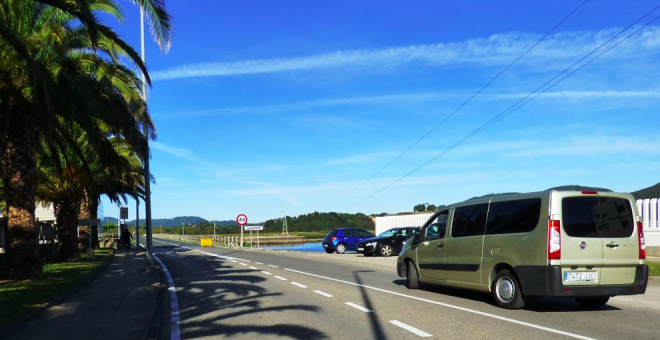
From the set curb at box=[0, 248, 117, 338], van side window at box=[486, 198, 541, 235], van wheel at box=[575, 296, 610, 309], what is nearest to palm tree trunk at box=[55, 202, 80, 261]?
curb at box=[0, 248, 117, 338]

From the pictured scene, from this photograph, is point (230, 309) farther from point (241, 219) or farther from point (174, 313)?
point (241, 219)

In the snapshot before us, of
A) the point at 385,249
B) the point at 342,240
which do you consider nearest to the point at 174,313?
A: the point at 385,249

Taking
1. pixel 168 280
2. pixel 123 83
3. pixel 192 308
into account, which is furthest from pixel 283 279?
pixel 123 83

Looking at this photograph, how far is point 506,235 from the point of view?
1015 centimetres

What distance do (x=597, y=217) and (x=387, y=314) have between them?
12.5 ft

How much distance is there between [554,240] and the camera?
9219 millimetres

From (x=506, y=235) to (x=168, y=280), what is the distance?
1075 cm

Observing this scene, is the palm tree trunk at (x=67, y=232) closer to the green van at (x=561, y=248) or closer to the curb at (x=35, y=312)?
the curb at (x=35, y=312)

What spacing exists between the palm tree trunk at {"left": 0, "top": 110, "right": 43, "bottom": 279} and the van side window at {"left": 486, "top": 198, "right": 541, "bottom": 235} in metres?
12.7

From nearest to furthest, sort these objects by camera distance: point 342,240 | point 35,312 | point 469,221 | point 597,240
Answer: point 597,240, point 35,312, point 469,221, point 342,240

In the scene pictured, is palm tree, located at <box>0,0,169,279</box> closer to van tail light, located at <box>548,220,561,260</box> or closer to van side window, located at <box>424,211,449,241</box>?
van side window, located at <box>424,211,449,241</box>

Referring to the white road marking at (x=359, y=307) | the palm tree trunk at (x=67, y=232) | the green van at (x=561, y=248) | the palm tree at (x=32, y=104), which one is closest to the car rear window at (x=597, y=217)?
the green van at (x=561, y=248)

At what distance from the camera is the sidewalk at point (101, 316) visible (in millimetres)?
7977

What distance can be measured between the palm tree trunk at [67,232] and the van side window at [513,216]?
20.9 meters
